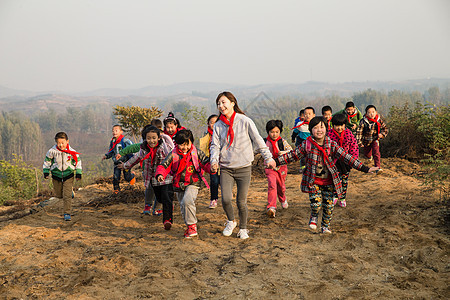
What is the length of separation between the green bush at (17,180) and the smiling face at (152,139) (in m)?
14.7

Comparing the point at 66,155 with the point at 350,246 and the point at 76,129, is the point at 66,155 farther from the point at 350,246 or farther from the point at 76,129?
the point at 76,129

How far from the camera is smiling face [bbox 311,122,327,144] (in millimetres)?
5027

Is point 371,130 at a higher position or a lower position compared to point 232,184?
higher

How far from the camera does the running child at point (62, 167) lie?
253 inches

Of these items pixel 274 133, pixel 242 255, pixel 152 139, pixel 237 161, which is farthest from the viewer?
pixel 274 133

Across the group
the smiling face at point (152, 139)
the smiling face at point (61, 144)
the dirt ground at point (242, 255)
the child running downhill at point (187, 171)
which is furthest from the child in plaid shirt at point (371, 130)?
the smiling face at point (61, 144)

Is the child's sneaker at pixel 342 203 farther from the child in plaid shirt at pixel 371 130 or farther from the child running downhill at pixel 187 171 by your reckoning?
the child running downhill at pixel 187 171

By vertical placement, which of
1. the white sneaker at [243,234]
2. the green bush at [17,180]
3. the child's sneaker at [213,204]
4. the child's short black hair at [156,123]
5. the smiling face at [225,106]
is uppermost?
the smiling face at [225,106]

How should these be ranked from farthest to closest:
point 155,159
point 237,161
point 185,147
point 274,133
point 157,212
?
point 157,212, point 274,133, point 155,159, point 185,147, point 237,161

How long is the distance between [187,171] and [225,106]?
4.02 feet

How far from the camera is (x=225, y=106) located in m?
4.82

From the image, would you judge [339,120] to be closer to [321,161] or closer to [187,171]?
[321,161]

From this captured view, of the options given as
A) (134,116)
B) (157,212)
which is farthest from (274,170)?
(134,116)

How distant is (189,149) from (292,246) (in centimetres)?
215
